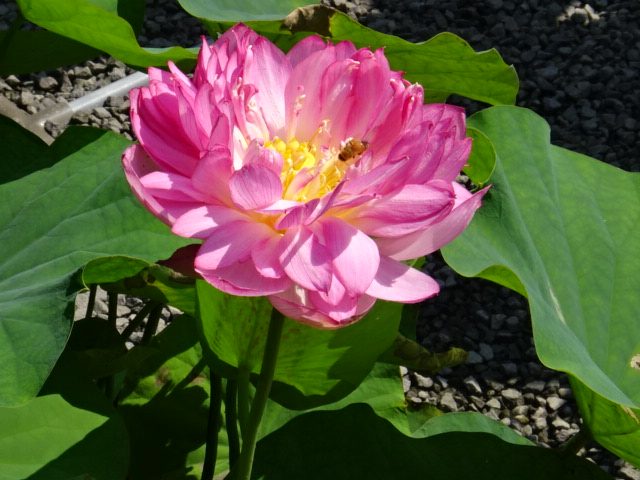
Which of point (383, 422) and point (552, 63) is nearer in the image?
point (383, 422)

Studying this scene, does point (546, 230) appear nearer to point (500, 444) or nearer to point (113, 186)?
point (500, 444)

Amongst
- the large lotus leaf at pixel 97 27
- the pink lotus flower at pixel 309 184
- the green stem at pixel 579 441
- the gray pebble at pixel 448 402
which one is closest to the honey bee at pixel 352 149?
the pink lotus flower at pixel 309 184

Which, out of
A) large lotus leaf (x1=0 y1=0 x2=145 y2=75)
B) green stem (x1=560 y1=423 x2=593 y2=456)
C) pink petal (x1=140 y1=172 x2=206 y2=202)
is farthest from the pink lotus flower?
large lotus leaf (x1=0 y1=0 x2=145 y2=75)

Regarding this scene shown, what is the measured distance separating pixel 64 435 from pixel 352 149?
1.67ft

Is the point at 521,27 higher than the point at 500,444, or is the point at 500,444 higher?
the point at 500,444

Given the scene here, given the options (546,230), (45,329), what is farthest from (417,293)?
(546,230)

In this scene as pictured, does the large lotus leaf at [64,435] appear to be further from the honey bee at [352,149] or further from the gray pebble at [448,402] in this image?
the gray pebble at [448,402]

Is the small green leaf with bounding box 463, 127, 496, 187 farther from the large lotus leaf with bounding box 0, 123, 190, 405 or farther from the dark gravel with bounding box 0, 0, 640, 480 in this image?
the dark gravel with bounding box 0, 0, 640, 480

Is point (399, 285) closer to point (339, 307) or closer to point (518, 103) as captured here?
point (339, 307)

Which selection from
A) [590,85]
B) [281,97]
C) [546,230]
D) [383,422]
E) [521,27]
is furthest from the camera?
[521,27]

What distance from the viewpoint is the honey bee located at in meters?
0.65

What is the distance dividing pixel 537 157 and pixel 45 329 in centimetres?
68

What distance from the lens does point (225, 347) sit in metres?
0.85

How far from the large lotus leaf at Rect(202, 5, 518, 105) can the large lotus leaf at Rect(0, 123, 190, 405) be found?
0.23m
